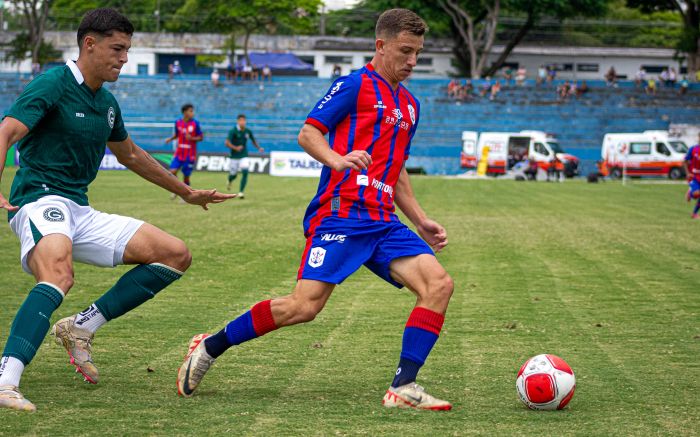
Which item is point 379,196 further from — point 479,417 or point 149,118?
point 149,118

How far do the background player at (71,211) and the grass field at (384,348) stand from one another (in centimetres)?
39

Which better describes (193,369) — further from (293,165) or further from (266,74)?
(266,74)

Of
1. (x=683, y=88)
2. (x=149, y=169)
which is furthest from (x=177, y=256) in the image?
(x=683, y=88)

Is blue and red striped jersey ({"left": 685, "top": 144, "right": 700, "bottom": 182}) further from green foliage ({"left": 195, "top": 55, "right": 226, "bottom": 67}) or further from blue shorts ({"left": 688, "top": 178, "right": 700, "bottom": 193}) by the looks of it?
green foliage ({"left": 195, "top": 55, "right": 226, "bottom": 67})

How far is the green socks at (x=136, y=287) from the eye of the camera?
5930mm

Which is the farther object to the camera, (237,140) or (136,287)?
(237,140)

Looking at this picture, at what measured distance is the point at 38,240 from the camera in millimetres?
5367

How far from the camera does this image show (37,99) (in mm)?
5391

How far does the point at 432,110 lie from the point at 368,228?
5622 centimetres

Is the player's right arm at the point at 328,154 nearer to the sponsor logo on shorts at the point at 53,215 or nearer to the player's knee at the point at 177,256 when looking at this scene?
the player's knee at the point at 177,256

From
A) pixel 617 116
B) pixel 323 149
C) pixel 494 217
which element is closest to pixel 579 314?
pixel 323 149

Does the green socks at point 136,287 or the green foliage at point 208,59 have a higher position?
the green socks at point 136,287

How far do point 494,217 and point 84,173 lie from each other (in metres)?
16.8

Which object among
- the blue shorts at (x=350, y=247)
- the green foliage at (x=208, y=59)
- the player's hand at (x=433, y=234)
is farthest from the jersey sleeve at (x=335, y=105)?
the green foliage at (x=208, y=59)
